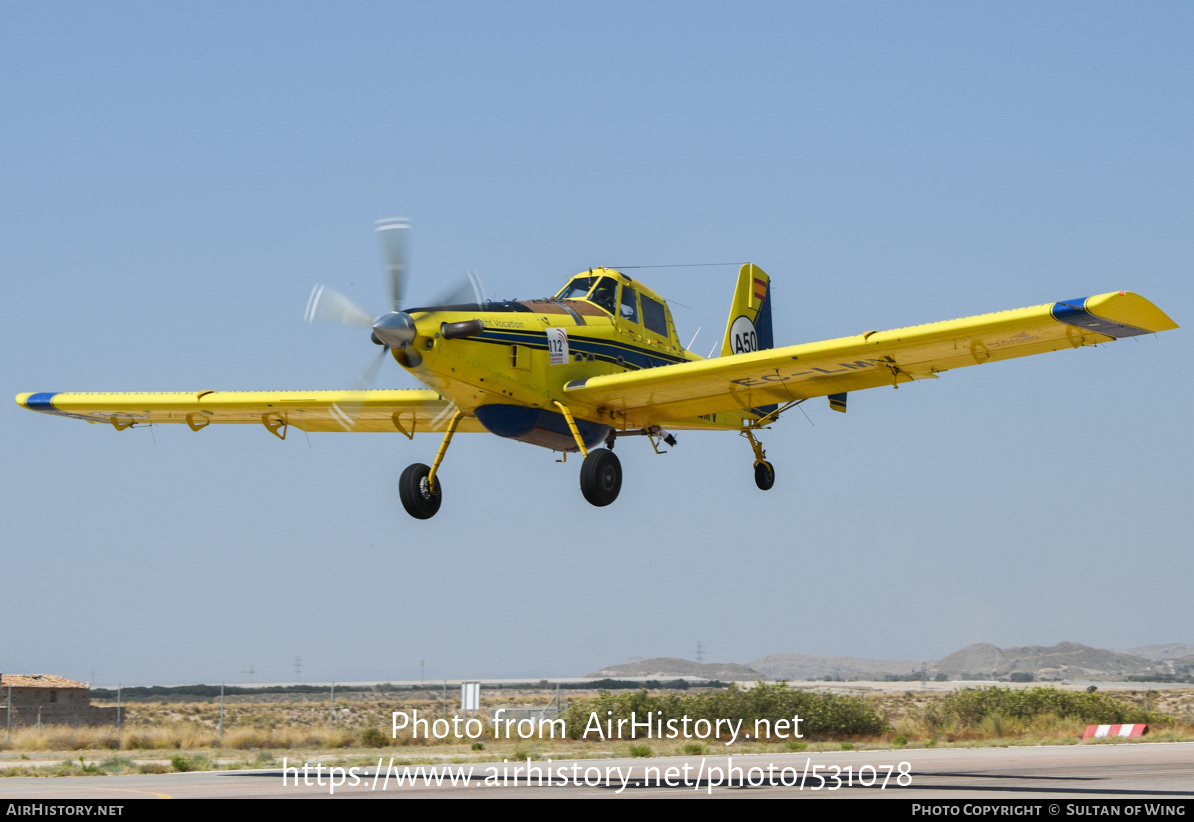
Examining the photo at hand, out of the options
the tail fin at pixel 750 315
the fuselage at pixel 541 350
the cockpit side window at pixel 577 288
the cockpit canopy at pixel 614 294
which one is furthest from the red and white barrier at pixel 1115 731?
the cockpit side window at pixel 577 288

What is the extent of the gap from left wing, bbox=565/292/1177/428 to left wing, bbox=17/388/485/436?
2.74 m

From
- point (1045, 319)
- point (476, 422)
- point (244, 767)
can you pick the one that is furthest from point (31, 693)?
point (1045, 319)

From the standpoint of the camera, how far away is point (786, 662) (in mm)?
196750

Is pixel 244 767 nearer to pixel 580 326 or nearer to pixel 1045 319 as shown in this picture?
pixel 580 326

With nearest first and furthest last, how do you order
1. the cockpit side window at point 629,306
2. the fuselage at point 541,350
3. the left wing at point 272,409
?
the fuselage at point 541,350 < the cockpit side window at point 629,306 < the left wing at point 272,409

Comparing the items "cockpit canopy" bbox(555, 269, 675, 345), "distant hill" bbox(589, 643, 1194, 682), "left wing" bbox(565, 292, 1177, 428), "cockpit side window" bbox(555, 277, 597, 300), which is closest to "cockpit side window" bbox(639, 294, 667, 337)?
"cockpit canopy" bbox(555, 269, 675, 345)

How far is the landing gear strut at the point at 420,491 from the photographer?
17.8 m

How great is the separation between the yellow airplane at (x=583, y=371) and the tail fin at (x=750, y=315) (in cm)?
332

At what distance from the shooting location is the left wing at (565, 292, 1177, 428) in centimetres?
1499

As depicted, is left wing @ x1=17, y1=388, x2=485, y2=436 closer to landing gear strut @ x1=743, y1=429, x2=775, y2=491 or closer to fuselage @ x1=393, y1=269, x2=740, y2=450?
fuselage @ x1=393, y1=269, x2=740, y2=450

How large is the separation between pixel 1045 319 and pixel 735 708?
20861 millimetres

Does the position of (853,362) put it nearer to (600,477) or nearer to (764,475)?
(600,477)

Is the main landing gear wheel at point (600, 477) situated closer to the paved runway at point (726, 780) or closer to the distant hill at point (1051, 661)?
the paved runway at point (726, 780)
